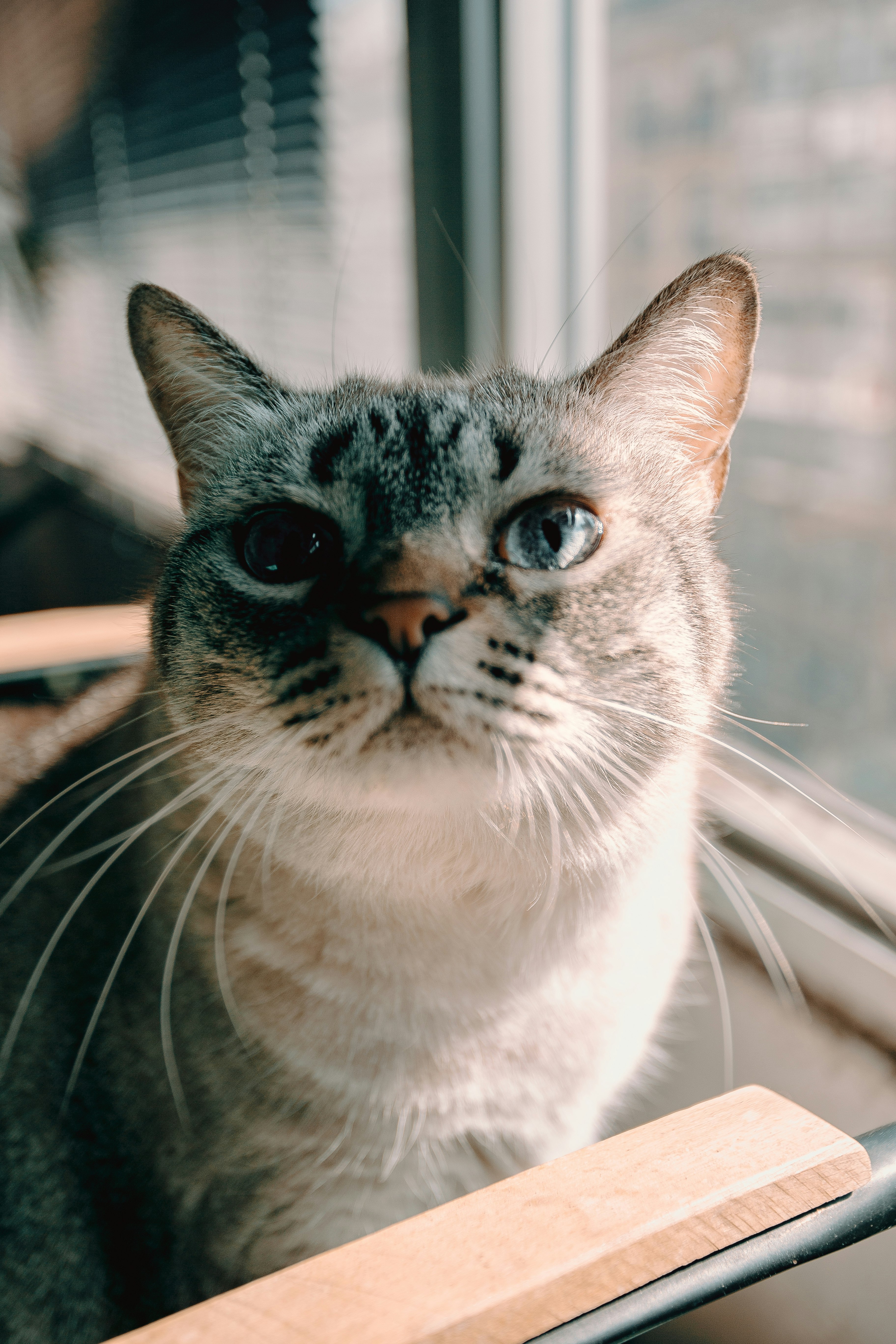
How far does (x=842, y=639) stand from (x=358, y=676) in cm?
86

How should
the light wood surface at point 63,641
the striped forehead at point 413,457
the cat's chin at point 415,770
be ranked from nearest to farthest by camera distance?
the cat's chin at point 415,770 → the striped forehead at point 413,457 → the light wood surface at point 63,641

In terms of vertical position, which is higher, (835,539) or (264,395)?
(264,395)

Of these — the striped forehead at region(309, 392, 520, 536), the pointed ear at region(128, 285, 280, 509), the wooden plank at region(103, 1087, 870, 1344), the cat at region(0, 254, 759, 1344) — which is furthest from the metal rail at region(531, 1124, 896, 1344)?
the pointed ear at region(128, 285, 280, 509)

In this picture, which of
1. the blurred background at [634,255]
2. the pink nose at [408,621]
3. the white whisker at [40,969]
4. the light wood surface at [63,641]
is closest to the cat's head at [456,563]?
the pink nose at [408,621]

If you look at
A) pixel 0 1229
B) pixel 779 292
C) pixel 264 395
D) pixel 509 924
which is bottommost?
pixel 0 1229

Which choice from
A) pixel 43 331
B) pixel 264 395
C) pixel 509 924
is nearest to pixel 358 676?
pixel 509 924

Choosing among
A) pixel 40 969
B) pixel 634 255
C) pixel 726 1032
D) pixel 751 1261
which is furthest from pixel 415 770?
pixel 634 255

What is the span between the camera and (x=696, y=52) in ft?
3.86

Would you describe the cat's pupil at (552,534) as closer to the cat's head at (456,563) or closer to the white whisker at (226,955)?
the cat's head at (456,563)

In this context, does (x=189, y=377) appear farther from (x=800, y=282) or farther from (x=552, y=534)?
(x=800, y=282)

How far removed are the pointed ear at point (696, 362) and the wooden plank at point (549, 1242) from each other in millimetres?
590

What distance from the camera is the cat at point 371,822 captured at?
0.65m

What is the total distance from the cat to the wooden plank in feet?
0.78

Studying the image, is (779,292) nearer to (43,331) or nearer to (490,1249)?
(490,1249)
